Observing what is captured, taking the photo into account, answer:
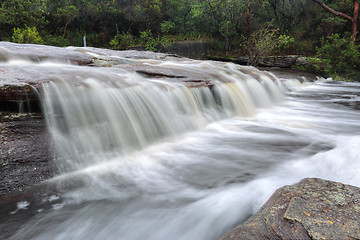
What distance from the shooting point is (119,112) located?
141 inches

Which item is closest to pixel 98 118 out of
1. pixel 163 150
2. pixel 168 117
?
pixel 163 150

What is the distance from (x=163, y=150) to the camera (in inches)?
135

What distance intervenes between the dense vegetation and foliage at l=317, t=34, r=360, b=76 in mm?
5053

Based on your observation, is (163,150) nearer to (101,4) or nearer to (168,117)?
(168,117)

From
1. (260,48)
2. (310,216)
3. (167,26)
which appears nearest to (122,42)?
(167,26)

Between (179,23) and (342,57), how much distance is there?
688 inches

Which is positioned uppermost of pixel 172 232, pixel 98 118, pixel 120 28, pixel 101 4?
pixel 101 4

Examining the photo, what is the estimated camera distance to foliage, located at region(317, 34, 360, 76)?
8734 millimetres

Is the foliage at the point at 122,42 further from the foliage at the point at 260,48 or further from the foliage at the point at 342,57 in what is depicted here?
the foliage at the point at 342,57

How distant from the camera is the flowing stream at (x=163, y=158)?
1.94 metres

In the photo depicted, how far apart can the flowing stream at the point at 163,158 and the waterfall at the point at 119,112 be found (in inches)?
0.6

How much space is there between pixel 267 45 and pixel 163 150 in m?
12.8

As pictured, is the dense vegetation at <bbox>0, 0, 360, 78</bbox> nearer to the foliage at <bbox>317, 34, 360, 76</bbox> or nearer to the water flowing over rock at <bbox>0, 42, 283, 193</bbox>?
the foliage at <bbox>317, 34, 360, 76</bbox>

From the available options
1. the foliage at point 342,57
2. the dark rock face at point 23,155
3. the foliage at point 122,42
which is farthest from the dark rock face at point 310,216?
the foliage at point 122,42
